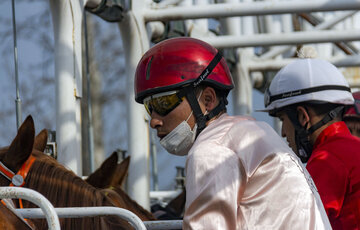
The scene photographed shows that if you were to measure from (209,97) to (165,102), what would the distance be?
0.47 ft

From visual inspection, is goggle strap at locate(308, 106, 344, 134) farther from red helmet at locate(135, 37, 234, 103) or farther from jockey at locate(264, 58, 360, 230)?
red helmet at locate(135, 37, 234, 103)

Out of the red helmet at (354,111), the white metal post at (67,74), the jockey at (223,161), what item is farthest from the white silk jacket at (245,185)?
the white metal post at (67,74)

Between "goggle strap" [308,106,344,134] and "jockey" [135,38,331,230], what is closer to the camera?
"jockey" [135,38,331,230]

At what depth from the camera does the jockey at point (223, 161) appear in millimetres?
1916

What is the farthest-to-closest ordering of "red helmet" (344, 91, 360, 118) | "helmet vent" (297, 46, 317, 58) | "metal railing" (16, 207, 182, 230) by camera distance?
"red helmet" (344, 91, 360, 118), "helmet vent" (297, 46, 317, 58), "metal railing" (16, 207, 182, 230)

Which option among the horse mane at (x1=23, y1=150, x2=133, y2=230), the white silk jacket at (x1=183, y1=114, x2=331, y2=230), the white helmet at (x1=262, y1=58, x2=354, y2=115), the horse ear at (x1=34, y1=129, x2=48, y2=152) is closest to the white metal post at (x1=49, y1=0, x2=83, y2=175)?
the horse ear at (x1=34, y1=129, x2=48, y2=152)

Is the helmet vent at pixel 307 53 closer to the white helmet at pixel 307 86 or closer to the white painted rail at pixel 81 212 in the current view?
the white helmet at pixel 307 86

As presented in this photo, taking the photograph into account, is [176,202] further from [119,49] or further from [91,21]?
[119,49]

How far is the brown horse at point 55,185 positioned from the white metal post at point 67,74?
2.00 m

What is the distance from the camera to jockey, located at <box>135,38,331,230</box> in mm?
1916

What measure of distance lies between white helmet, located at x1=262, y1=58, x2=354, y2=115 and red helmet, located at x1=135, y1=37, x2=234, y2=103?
1045 millimetres

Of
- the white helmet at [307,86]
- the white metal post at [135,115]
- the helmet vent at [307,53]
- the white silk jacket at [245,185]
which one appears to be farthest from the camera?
the white metal post at [135,115]

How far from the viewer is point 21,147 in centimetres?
283

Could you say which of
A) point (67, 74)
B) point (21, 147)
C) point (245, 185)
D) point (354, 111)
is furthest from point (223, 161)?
point (67, 74)
